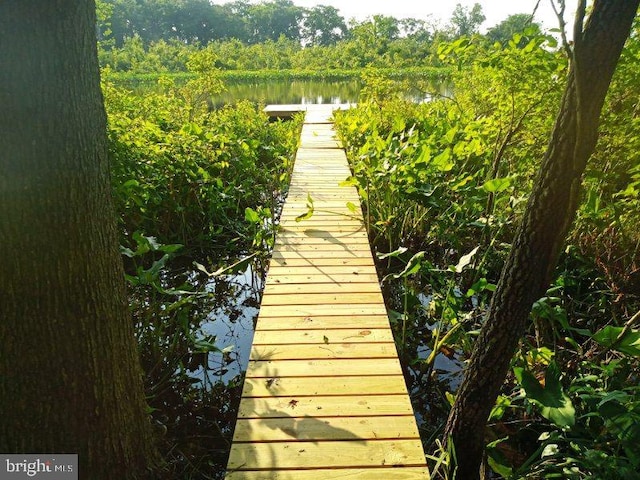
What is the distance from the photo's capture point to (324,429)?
1646 mm

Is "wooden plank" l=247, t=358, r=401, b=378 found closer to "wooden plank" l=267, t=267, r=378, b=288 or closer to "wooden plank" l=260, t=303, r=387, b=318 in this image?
"wooden plank" l=260, t=303, r=387, b=318

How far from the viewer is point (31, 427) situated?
1228mm

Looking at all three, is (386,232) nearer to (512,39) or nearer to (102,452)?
(512,39)

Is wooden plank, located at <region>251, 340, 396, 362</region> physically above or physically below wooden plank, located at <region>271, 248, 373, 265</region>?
below

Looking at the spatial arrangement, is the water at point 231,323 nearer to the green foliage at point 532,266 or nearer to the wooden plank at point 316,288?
the wooden plank at point 316,288

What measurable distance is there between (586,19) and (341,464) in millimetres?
1455

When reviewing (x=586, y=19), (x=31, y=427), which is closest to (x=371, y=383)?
(x=31, y=427)

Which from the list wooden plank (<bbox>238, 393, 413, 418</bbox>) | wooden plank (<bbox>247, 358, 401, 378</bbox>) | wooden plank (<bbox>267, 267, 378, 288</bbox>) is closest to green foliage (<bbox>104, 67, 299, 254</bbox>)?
wooden plank (<bbox>267, 267, 378, 288</bbox>)

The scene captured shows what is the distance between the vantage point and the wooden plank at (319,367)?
6.40ft

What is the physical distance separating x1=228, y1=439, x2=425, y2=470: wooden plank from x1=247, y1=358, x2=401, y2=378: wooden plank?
38 cm

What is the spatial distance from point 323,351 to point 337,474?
683mm

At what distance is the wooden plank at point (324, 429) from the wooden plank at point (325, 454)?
27 millimetres

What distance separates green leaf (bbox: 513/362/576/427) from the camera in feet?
4.69

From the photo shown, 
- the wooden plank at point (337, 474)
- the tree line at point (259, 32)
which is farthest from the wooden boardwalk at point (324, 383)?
the tree line at point (259, 32)
